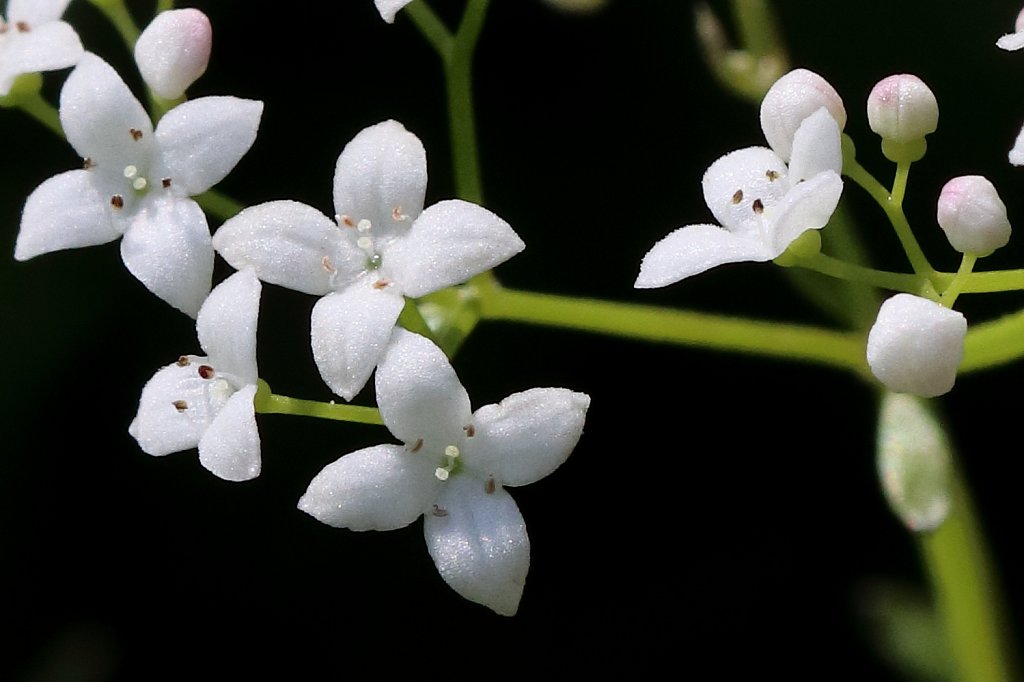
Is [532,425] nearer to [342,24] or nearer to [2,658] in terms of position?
[342,24]

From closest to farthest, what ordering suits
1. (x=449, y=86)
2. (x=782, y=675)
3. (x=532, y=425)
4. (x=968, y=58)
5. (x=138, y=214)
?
1. (x=532, y=425)
2. (x=138, y=214)
3. (x=449, y=86)
4. (x=968, y=58)
5. (x=782, y=675)

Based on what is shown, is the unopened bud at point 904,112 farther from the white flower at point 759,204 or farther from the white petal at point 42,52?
the white petal at point 42,52

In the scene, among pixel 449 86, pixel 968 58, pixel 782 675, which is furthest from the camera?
pixel 782 675

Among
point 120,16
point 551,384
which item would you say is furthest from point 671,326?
point 120,16

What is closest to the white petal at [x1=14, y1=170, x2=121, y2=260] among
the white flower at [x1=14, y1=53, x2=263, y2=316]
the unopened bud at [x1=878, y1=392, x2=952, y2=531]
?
the white flower at [x1=14, y1=53, x2=263, y2=316]

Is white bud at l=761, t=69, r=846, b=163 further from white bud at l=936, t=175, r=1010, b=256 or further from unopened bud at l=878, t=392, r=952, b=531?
unopened bud at l=878, t=392, r=952, b=531

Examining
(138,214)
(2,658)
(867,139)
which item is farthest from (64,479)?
(867,139)

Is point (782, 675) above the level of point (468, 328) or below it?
above
